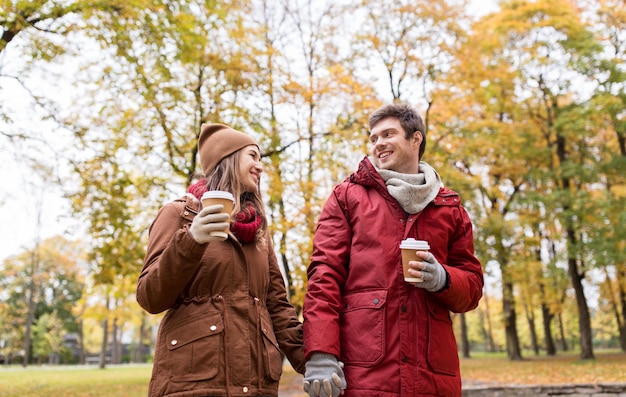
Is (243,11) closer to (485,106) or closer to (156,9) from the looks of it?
(156,9)

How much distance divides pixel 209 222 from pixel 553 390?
9.43 m

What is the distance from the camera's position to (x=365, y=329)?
8.74ft

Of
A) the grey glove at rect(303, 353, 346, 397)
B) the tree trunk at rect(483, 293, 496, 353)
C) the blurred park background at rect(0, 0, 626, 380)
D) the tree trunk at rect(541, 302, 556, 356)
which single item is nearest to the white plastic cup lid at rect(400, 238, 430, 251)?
the grey glove at rect(303, 353, 346, 397)

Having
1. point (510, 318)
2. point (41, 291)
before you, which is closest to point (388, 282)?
point (510, 318)

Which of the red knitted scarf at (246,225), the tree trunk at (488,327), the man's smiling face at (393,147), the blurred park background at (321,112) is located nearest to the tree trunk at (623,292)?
the blurred park background at (321,112)

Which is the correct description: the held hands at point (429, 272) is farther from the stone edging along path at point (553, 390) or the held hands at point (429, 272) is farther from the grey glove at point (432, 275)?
the stone edging along path at point (553, 390)

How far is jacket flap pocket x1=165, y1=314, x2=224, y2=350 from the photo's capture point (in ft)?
8.19

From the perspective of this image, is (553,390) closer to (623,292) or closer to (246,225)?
(246,225)

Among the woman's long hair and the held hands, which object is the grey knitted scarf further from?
the woman's long hair

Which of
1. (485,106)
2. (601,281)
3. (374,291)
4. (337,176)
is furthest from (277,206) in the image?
(601,281)

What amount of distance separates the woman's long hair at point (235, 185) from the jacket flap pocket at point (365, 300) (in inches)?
23.0

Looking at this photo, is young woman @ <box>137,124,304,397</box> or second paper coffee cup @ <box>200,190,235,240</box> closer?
second paper coffee cup @ <box>200,190,235,240</box>

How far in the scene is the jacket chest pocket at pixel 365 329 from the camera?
2629 mm

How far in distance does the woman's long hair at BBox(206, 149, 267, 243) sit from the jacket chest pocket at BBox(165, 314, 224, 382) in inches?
23.2
